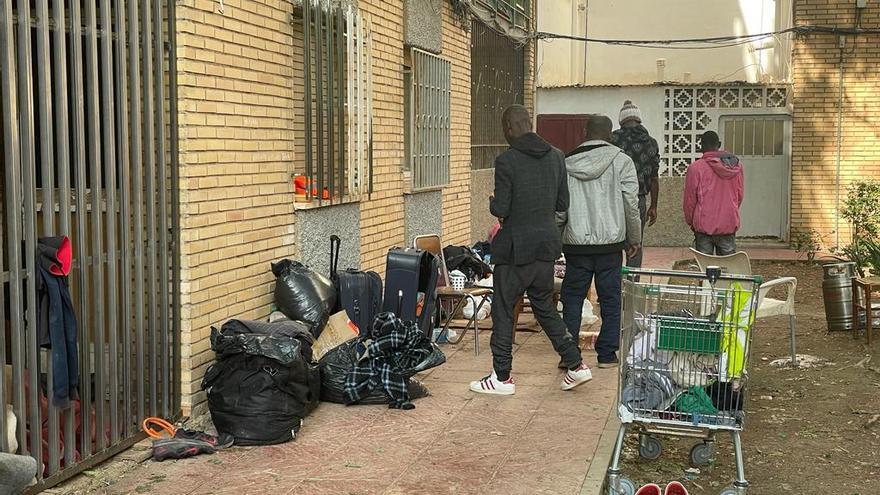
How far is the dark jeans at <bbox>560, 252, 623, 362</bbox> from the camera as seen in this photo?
8.00 meters

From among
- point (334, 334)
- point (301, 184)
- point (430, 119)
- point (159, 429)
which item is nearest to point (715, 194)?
point (430, 119)

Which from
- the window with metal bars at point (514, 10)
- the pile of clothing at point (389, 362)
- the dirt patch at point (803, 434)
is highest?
the window with metal bars at point (514, 10)

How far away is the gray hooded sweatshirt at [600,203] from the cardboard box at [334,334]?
1685 millimetres

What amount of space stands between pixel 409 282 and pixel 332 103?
59.1 inches

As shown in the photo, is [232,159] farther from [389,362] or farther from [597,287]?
[597,287]

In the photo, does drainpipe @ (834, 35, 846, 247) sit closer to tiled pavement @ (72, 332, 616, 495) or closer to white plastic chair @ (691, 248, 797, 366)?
white plastic chair @ (691, 248, 797, 366)

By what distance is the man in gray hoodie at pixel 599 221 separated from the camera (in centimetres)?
789

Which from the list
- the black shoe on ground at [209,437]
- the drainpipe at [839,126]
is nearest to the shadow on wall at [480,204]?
the drainpipe at [839,126]

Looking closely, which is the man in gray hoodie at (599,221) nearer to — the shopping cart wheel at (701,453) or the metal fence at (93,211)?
the shopping cart wheel at (701,453)

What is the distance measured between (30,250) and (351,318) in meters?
3.37

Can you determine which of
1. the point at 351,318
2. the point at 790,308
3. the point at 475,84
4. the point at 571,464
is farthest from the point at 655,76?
the point at 571,464

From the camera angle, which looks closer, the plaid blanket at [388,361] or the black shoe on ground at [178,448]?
the black shoe on ground at [178,448]

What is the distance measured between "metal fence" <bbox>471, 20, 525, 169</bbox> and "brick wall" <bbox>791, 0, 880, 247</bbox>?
467 centimetres

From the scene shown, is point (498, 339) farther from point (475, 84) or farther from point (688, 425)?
point (475, 84)
